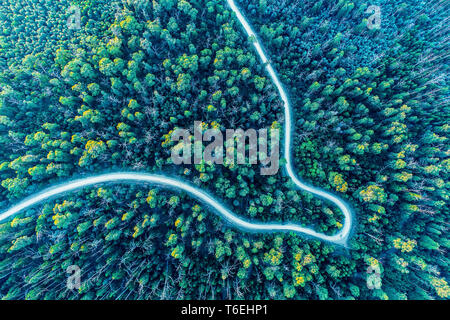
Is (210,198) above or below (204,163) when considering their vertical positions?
below

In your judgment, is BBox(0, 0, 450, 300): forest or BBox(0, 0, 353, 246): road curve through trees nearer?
BBox(0, 0, 450, 300): forest

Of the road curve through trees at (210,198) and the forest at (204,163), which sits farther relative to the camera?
the road curve through trees at (210,198)

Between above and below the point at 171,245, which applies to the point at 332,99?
above

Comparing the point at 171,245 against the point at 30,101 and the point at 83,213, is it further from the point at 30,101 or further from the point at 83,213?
the point at 30,101

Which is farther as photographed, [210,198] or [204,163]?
[210,198]

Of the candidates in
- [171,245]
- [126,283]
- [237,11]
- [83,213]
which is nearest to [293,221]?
[171,245]

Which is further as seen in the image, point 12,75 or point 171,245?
point 12,75
